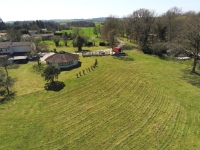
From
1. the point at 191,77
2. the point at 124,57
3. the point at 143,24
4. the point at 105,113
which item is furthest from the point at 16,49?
the point at 191,77

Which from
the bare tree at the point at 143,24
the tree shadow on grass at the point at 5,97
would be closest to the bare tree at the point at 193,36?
the bare tree at the point at 143,24

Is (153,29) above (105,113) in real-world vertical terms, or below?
above

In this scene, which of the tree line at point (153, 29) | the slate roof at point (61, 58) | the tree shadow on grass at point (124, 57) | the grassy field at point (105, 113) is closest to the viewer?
the grassy field at point (105, 113)

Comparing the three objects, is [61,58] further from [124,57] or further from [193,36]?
[193,36]

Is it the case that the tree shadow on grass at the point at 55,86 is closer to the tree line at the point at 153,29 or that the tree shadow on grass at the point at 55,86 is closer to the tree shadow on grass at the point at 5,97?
the tree shadow on grass at the point at 5,97

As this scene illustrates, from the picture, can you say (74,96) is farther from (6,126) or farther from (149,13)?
(149,13)

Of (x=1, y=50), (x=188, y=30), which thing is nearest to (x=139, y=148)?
(x=188, y=30)

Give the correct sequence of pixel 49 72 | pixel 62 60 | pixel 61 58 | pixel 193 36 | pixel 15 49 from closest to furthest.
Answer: pixel 49 72
pixel 193 36
pixel 62 60
pixel 61 58
pixel 15 49
